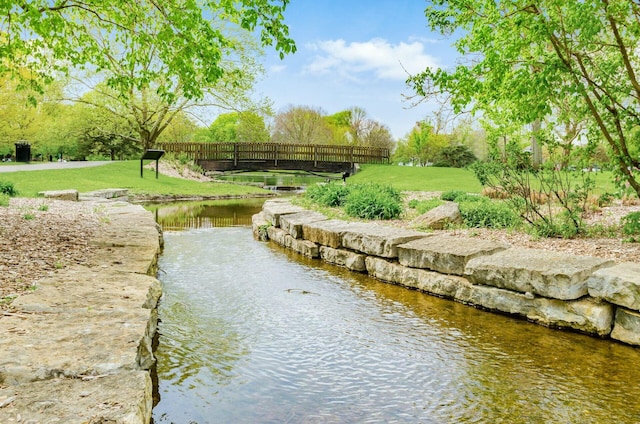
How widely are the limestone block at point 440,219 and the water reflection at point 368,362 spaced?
2.35 m

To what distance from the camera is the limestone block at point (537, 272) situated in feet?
14.3

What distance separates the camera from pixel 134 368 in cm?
243

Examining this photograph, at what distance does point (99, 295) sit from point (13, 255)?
1.96 metres

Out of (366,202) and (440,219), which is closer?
(440,219)

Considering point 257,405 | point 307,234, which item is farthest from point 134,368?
point 307,234

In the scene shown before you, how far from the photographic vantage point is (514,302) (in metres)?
4.77

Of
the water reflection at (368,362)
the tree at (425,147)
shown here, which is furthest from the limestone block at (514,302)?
the tree at (425,147)

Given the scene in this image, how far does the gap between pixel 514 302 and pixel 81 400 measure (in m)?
3.94

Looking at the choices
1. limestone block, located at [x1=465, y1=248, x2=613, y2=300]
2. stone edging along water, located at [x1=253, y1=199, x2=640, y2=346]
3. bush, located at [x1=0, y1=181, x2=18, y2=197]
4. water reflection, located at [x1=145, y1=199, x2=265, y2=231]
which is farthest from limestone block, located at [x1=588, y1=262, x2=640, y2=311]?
bush, located at [x1=0, y1=181, x2=18, y2=197]

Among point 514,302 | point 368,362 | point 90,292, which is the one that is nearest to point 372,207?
point 514,302

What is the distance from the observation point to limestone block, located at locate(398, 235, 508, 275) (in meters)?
5.44

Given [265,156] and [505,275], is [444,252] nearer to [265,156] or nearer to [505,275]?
[505,275]

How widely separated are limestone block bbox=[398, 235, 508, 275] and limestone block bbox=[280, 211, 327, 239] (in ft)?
8.19

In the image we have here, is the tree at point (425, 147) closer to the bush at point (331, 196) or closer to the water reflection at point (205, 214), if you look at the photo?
the water reflection at point (205, 214)
